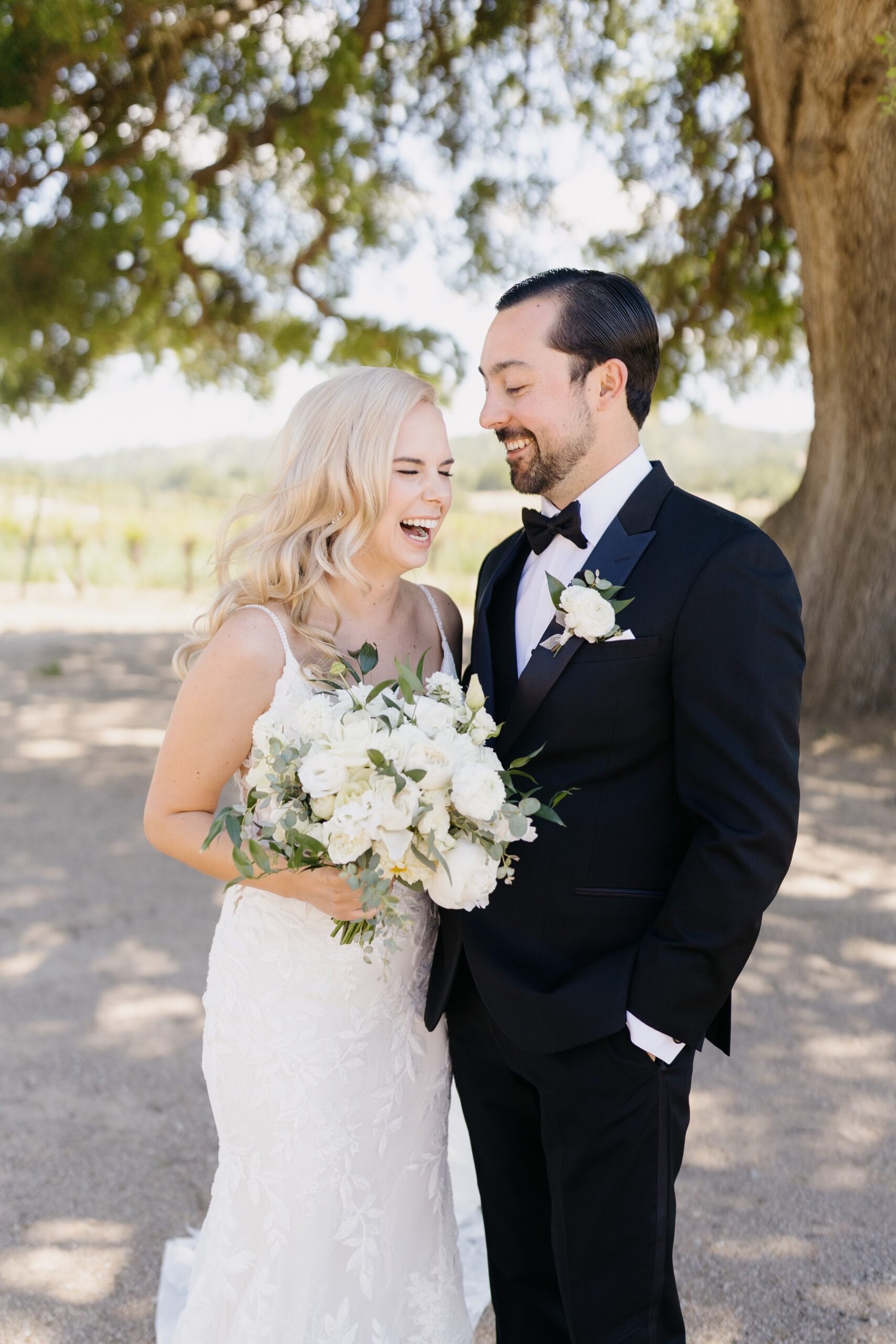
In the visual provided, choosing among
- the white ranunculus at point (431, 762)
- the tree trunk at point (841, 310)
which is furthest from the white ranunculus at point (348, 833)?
the tree trunk at point (841, 310)

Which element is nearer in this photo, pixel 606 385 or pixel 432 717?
pixel 432 717

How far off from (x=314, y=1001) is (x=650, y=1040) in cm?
78

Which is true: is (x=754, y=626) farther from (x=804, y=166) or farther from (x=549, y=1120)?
(x=804, y=166)

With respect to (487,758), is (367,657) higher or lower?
higher

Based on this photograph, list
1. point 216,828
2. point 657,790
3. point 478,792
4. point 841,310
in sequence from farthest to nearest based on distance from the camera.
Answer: point 841,310 < point 657,790 < point 216,828 < point 478,792

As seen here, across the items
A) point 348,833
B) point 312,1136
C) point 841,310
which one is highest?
point 841,310

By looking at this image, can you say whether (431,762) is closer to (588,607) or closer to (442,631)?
(588,607)

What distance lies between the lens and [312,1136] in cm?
243

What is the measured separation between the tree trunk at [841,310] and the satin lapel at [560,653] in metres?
5.03

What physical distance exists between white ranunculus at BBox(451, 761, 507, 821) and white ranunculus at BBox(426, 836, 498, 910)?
3.6 inches

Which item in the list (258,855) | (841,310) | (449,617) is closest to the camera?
(258,855)

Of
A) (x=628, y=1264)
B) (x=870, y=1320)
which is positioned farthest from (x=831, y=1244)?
(x=628, y=1264)

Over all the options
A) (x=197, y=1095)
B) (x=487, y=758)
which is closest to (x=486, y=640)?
(x=487, y=758)

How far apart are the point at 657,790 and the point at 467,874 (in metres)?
0.51
